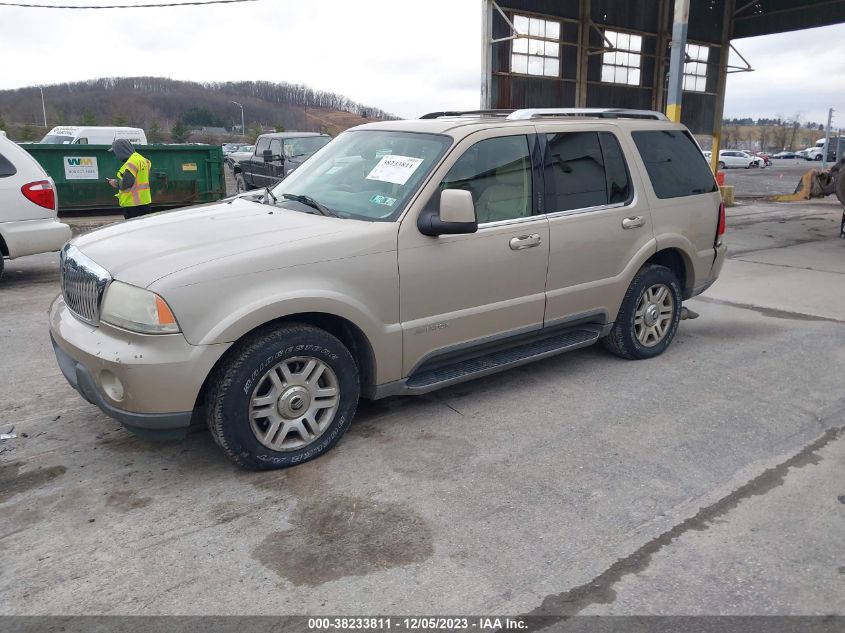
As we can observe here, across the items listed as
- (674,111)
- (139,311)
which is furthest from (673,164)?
(674,111)

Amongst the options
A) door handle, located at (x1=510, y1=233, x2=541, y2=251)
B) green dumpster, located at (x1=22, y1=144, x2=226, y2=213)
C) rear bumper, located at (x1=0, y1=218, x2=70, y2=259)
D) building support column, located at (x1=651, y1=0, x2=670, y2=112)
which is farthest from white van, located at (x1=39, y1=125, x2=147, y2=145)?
door handle, located at (x1=510, y1=233, x2=541, y2=251)

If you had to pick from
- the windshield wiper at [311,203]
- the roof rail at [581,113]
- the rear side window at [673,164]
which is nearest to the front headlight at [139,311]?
the windshield wiper at [311,203]

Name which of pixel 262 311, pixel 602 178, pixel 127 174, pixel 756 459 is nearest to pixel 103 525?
pixel 262 311

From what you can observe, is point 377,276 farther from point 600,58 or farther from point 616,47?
point 616,47

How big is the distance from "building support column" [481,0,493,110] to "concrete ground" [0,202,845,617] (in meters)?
12.4

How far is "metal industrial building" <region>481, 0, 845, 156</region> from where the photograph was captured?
55.2 feet

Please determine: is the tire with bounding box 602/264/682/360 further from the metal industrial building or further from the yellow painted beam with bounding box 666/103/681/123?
the metal industrial building

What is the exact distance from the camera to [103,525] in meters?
3.29

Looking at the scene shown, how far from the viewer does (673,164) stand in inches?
224

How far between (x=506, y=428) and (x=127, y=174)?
281 inches

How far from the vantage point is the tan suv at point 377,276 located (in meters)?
3.49

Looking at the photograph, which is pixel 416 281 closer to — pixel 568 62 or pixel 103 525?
pixel 103 525

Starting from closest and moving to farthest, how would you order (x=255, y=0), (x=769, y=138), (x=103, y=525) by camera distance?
(x=103, y=525)
(x=255, y=0)
(x=769, y=138)

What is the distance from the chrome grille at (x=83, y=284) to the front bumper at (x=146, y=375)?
0.45 ft
